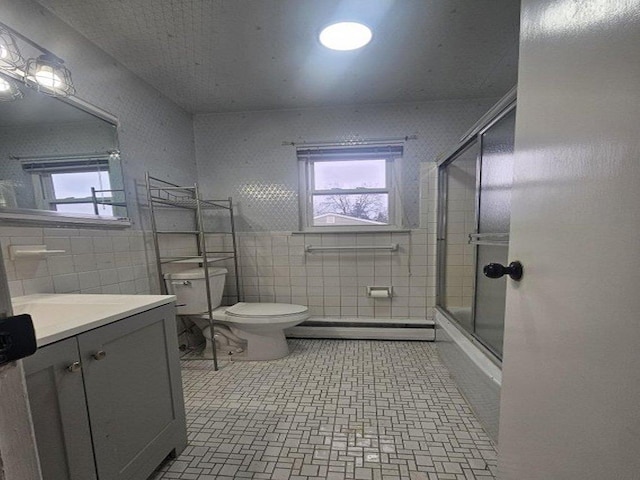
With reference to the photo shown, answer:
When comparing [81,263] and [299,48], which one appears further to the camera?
[299,48]

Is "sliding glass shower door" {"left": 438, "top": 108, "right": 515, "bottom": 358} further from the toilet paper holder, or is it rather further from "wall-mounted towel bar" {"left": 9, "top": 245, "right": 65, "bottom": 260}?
"wall-mounted towel bar" {"left": 9, "top": 245, "right": 65, "bottom": 260}

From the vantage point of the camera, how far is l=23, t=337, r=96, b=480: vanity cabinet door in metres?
0.66

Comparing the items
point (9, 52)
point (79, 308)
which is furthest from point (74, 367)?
point (9, 52)

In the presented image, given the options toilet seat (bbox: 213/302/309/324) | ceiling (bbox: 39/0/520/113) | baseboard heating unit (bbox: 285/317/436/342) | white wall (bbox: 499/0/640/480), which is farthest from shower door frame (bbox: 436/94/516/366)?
toilet seat (bbox: 213/302/309/324)

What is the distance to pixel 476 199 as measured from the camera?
159 centimetres

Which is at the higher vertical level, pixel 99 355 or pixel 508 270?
pixel 508 270

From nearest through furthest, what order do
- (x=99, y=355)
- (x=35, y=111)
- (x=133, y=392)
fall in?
1. (x=99, y=355)
2. (x=133, y=392)
3. (x=35, y=111)

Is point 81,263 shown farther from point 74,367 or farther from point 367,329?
A: point 367,329

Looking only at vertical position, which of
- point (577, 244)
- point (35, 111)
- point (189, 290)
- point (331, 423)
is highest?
point (35, 111)

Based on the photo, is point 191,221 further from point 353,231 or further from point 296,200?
point 353,231

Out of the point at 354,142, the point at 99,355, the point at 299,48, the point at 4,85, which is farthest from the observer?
the point at 354,142

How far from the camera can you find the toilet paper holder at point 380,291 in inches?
89.0

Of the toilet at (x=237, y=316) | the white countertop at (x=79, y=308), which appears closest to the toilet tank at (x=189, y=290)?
the toilet at (x=237, y=316)

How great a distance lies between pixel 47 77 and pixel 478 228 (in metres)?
2.31
